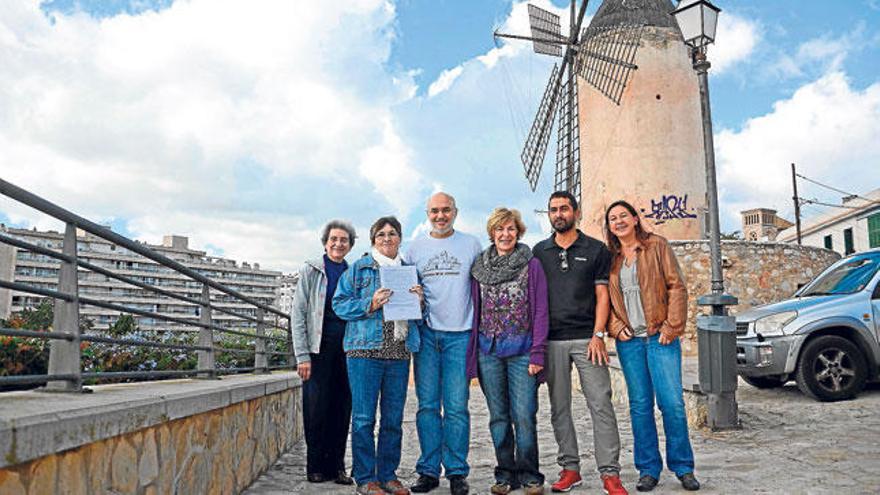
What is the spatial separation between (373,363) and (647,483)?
1773 mm

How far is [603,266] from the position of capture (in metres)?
4.21

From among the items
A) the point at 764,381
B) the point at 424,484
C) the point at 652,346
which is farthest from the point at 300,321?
the point at 764,381

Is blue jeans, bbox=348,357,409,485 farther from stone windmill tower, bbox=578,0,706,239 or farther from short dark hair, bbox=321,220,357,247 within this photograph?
stone windmill tower, bbox=578,0,706,239

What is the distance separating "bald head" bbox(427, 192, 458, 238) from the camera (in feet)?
14.1

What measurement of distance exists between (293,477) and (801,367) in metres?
5.17

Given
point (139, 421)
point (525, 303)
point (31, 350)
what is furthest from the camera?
point (31, 350)

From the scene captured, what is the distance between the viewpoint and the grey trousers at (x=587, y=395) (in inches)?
163

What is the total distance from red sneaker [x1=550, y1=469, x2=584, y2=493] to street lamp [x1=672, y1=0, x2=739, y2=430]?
2.47 m

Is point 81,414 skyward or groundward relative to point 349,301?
groundward

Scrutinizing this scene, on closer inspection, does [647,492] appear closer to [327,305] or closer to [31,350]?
[327,305]

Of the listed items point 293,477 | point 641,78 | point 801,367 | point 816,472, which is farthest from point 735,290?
point 293,477

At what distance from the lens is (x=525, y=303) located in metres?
4.09

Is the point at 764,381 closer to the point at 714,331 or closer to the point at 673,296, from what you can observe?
the point at 714,331

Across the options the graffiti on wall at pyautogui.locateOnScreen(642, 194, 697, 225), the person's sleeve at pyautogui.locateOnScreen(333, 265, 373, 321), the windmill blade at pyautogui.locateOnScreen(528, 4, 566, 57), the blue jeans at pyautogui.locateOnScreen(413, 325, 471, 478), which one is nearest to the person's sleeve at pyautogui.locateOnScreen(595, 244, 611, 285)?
the blue jeans at pyautogui.locateOnScreen(413, 325, 471, 478)
